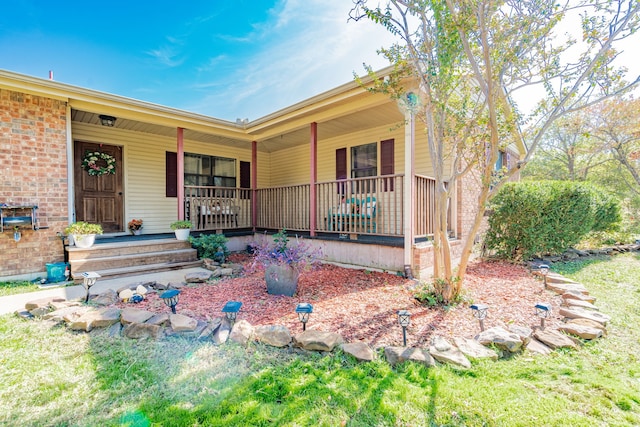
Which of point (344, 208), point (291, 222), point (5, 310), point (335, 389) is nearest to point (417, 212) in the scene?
point (344, 208)

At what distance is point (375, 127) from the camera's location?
7.72 metres

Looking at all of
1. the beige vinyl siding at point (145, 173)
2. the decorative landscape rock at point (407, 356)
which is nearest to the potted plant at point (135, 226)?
the beige vinyl siding at point (145, 173)

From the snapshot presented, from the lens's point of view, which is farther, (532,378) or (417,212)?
(417,212)

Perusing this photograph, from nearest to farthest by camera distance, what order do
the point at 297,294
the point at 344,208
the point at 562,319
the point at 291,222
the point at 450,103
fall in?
the point at 562,319 → the point at 450,103 → the point at 297,294 → the point at 344,208 → the point at 291,222

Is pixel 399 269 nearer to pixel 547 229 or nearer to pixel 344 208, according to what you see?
pixel 344 208

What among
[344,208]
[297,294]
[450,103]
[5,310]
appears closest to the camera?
[5,310]

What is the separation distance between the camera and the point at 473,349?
2.53 meters

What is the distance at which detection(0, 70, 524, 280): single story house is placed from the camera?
16.2ft

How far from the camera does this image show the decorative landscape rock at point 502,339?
2.54 metres

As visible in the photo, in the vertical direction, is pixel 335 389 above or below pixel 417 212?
below

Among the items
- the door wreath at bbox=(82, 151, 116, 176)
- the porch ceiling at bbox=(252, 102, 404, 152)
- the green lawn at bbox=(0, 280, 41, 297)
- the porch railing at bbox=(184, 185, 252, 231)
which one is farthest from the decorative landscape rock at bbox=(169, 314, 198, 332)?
the door wreath at bbox=(82, 151, 116, 176)

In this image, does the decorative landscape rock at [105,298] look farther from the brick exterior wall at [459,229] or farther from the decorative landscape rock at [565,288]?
the decorative landscape rock at [565,288]

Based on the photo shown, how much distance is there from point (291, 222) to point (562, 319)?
527 cm

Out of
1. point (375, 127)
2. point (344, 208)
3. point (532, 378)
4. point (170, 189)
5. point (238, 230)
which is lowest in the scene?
point (532, 378)
